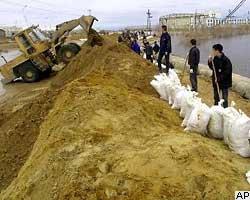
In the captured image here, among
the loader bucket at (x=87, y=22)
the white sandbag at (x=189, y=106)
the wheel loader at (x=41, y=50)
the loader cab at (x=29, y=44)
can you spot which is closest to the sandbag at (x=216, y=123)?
the white sandbag at (x=189, y=106)

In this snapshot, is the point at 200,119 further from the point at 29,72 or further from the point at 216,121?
the point at 29,72

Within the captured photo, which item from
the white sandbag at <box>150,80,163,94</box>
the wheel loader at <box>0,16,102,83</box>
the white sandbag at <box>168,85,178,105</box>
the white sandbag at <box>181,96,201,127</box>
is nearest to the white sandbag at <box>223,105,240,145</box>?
the white sandbag at <box>181,96,201,127</box>

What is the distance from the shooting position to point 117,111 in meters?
6.84

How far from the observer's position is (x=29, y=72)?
19.9m

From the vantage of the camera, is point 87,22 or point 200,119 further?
point 87,22

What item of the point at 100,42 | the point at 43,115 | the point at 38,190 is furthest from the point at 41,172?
the point at 100,42

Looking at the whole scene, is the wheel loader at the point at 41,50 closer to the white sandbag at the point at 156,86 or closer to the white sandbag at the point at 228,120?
the white sandbag at the point at 156,86

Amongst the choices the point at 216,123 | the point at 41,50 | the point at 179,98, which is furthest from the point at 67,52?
the point at 216,123

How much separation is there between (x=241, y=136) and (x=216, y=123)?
0.75m

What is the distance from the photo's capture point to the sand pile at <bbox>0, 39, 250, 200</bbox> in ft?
14.5

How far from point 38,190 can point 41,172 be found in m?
0.30

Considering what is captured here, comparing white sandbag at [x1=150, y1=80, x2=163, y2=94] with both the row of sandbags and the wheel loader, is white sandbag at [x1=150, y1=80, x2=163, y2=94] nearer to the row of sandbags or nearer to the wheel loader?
the row of sandbags

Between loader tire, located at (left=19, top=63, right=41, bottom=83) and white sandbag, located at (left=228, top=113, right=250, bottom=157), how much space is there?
49.2ft

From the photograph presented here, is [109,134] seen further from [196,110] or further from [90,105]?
[196,110]
